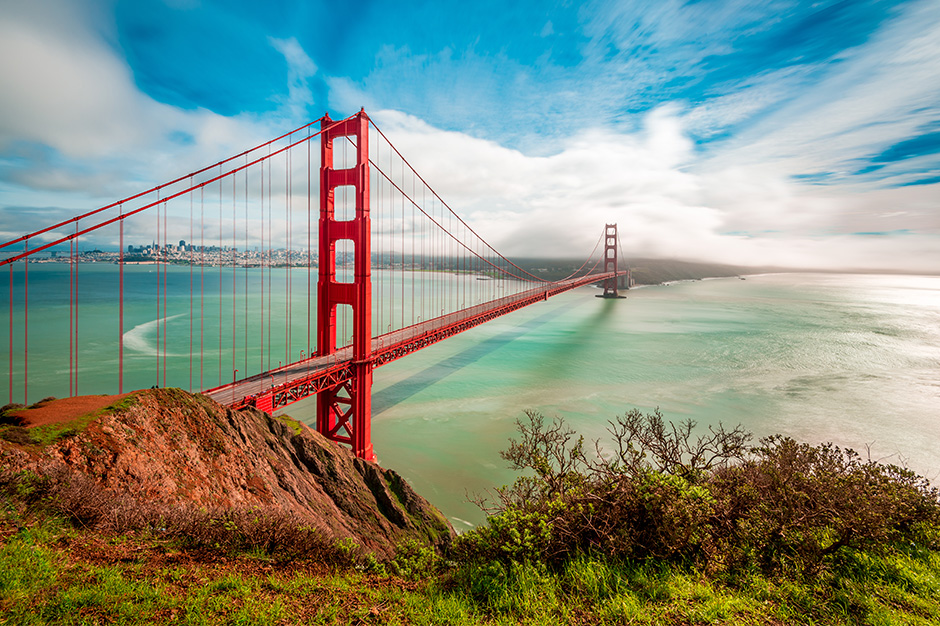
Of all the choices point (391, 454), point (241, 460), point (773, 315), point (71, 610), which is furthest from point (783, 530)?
point (773, 315)

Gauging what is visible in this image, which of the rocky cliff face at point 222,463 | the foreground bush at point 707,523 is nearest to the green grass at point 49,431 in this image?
the rocky cliff face at point 222,463

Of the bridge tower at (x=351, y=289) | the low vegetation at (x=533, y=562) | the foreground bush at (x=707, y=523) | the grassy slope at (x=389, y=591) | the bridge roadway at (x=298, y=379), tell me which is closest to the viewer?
the grassy slope at (x=389, y=591)

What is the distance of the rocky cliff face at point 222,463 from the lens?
17.5 ft

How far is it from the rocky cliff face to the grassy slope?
1.84 meters

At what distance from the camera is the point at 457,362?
91.7 ft

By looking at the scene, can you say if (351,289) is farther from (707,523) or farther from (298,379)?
(707,523)

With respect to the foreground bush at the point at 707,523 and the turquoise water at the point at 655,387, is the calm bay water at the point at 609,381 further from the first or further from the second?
the foreground bush at the point at 707,523

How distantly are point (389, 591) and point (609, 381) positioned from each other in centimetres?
2174

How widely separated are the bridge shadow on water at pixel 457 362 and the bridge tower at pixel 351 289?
432cm

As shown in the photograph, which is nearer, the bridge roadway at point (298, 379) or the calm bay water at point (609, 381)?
the bridge roadway at point (298, 379)

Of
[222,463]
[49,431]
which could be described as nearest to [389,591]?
[222,463]

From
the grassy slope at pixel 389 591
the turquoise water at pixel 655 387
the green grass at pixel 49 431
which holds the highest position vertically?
the green grass at pixel 49 431

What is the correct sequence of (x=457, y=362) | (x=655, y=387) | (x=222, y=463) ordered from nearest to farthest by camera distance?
(x=222, y=463) < (x=655, y=387) < (x=457, y=362)

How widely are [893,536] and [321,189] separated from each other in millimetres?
15211
